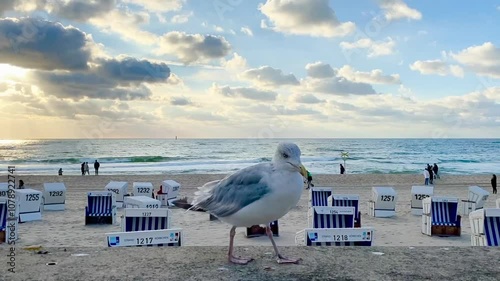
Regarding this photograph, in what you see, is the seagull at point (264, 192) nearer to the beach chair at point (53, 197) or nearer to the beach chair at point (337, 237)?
the beach chair at point (337, 237)

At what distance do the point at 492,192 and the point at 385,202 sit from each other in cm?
1455

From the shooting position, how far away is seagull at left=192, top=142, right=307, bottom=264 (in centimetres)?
345

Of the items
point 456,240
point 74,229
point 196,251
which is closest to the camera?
point 196,251

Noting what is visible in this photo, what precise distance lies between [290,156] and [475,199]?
53.6ft

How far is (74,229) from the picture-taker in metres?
14.6

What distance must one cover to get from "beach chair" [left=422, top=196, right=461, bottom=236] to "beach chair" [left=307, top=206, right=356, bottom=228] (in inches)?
204

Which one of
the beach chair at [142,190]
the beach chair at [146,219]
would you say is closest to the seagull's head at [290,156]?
the beach chair at [146,219]

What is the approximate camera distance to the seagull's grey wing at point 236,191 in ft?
11.7

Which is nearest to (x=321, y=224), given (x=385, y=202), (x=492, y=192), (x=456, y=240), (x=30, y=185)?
(x=456, y=240)

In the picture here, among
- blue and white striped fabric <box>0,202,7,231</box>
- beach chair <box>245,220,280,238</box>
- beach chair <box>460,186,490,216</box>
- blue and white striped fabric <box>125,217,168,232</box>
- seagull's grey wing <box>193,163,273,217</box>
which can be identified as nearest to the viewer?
seagull's grey wing <box>193,163,273,217</box>

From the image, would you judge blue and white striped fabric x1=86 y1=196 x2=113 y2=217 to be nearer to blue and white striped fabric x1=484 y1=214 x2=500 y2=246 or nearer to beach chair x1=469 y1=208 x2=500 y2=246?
beach chair x1=469 y1=208 x2=500 y2=246

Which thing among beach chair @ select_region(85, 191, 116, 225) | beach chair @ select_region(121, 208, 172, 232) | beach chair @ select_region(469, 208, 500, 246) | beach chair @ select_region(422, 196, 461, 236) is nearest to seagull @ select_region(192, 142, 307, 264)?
beach chair @ select_region(121, 208, 172, 232)

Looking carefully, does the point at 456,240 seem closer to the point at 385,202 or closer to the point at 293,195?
the point at 385,202

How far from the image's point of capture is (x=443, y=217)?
13398 mm
